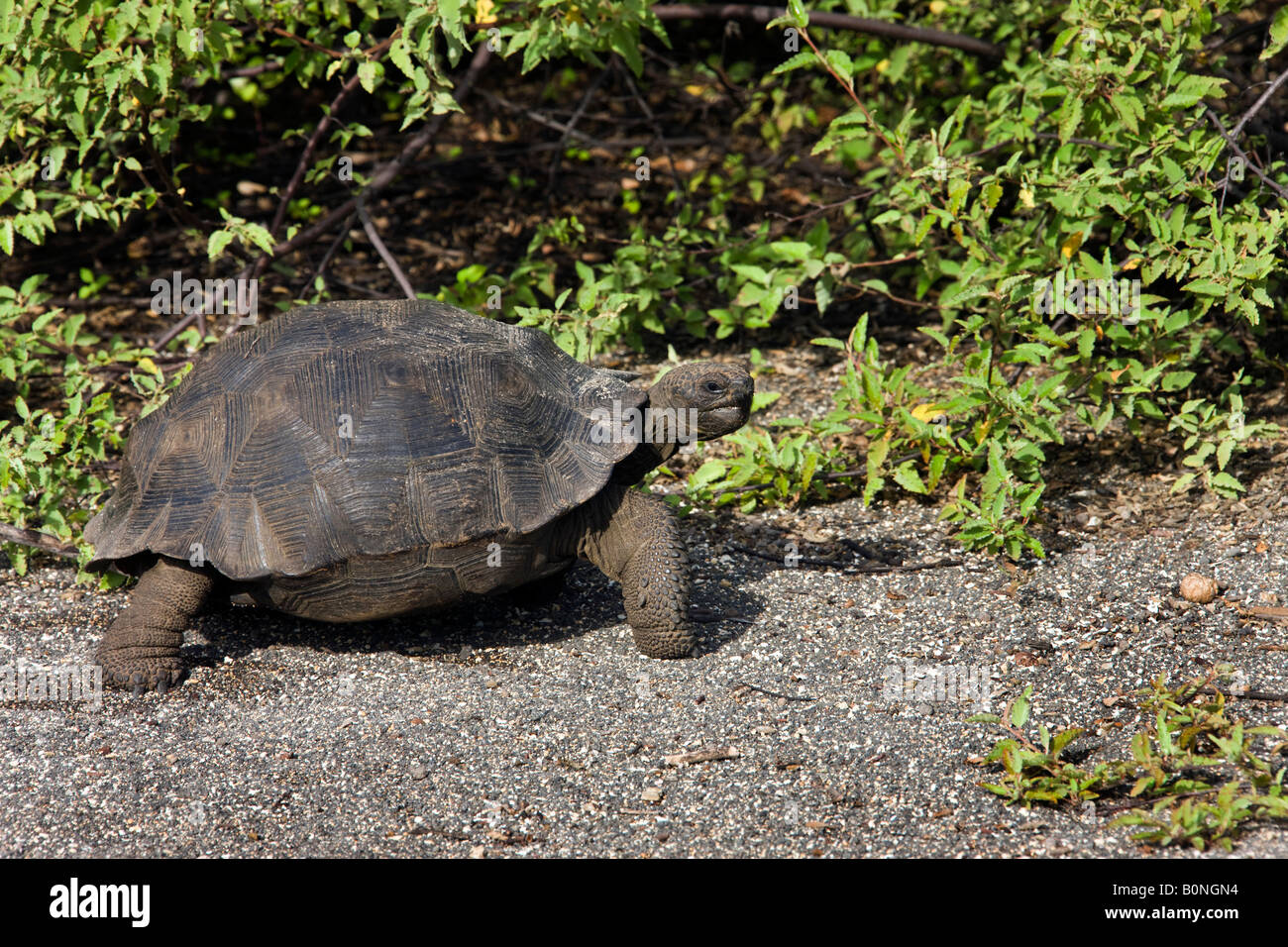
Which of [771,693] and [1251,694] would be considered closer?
[1251,694]

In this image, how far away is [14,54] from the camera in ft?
18.4

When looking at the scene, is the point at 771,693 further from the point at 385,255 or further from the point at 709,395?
the point at 385,255

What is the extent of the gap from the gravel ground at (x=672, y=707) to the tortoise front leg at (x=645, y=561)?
0.13 meters

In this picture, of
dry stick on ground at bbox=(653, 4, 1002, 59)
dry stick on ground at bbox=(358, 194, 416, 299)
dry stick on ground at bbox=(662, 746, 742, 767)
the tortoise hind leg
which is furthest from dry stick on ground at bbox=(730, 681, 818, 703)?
dry stick on ground at bbox=(653, 4, 1002, 59)

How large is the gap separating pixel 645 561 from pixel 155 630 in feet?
5.73

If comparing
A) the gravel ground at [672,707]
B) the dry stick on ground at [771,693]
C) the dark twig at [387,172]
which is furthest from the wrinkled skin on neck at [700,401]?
the dark twig at [387,172]

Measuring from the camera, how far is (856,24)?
7.05m

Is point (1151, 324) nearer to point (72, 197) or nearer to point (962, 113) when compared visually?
point (962, 113)

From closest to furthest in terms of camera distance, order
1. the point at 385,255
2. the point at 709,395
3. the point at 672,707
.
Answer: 1. the point at 672,707
2. the point at 709,395
3. the point at 385,255

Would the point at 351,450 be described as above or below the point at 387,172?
below

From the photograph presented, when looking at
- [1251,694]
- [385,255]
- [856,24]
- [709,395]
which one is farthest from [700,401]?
[856,24]

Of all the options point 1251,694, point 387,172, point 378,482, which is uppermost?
point 387,172

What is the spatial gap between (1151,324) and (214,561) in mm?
4003

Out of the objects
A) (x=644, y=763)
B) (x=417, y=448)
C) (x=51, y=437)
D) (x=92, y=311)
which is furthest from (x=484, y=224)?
(x=644, y=763)
